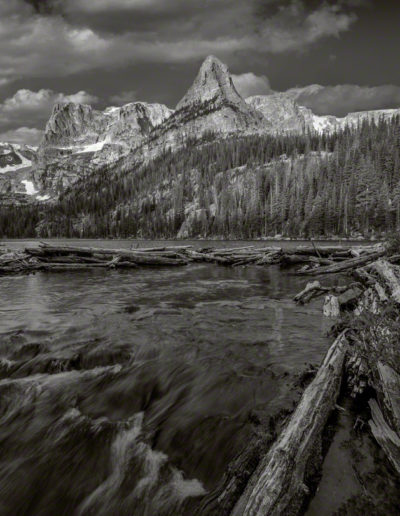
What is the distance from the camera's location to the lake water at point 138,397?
393 cm

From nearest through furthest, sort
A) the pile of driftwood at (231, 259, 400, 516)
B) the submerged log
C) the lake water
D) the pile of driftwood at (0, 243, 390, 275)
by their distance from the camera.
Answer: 1. the pile of driftwood at (231, 259, 400, 516)
2. the lake water
3. the submerged log
4. the pile of driftwood at (0, 243, 390, 275)

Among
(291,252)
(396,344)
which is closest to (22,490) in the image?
(396,344)

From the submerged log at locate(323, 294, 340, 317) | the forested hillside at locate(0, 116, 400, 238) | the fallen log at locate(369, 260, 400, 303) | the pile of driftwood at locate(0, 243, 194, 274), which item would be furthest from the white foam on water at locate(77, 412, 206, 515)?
the forested hillside at locate(0, 116, 400, 238)

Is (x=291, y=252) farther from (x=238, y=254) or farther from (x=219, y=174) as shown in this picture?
(x=219, y=174)

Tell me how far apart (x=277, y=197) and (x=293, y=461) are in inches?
4467

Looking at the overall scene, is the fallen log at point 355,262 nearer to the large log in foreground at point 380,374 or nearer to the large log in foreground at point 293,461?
the large log in foreground at point 380,374

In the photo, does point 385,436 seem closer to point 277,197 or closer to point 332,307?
point 332,307

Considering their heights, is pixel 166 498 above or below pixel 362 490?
below

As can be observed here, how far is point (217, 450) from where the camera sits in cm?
439

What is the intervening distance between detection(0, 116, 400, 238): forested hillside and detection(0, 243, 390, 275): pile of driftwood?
68.8 meters

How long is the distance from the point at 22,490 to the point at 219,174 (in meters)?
181

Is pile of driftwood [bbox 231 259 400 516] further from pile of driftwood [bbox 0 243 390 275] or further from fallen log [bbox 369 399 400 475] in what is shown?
pile of driftwood [bbox 0 243 390 275]

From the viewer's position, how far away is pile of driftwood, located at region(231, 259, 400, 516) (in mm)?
2768

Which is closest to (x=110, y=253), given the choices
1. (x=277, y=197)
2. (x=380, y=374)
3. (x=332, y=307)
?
(x=332, y=307)
